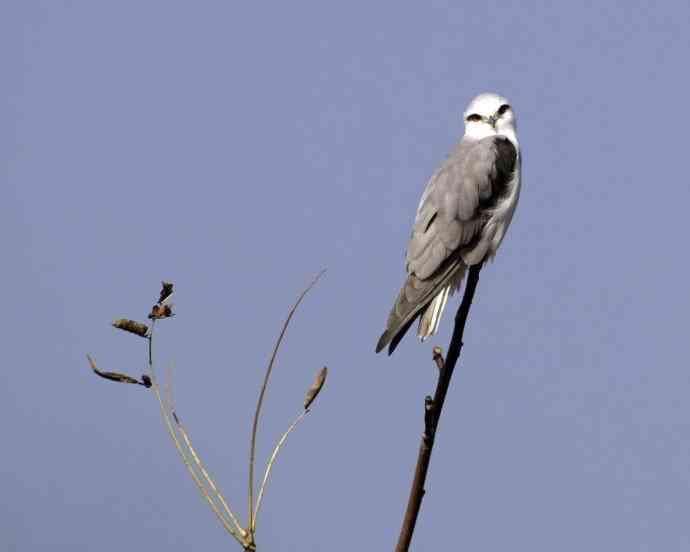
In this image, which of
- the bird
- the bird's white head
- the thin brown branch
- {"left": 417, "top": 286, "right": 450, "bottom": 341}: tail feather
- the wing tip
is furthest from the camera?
the bird's white head

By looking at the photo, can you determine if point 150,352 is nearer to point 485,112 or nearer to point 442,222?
point 442,222

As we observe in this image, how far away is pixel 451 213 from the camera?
4.78 metres

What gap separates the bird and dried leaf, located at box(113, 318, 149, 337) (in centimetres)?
221

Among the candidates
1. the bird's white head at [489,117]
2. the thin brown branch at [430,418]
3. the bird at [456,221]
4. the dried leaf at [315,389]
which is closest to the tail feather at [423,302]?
the bird at [456,221]

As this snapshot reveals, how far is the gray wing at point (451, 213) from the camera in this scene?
445 cm

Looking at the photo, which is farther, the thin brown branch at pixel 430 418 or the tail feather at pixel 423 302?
the tail feather at pixel 423 302

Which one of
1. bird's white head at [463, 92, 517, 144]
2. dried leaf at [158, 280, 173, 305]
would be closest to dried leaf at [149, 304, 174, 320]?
dried leaf at [158, 280, 173, 305]

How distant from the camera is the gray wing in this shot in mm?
4448

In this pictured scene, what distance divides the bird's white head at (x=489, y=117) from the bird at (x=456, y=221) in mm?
352

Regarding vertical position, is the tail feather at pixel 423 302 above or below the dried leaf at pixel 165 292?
above

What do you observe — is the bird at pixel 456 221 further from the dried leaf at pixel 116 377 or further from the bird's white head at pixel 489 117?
the dried leaf at pixel 116 377

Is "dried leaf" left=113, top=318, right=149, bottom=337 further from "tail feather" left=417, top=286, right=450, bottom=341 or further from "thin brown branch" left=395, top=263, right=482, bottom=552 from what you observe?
"tail feather" left=417, top=286, right=450, bottom=341

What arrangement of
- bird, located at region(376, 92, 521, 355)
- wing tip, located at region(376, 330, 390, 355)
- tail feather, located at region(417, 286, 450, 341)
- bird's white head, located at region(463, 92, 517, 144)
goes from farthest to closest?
bird's white head, located at region(463, 92, 517, 144)
bird, located at region(376, 92, 521, 355)
tail feather, located at region(417, 286, 450, 341)
wing tip, located at region(376, 330, 390, 355)

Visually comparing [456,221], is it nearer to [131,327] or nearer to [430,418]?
[430,418]
